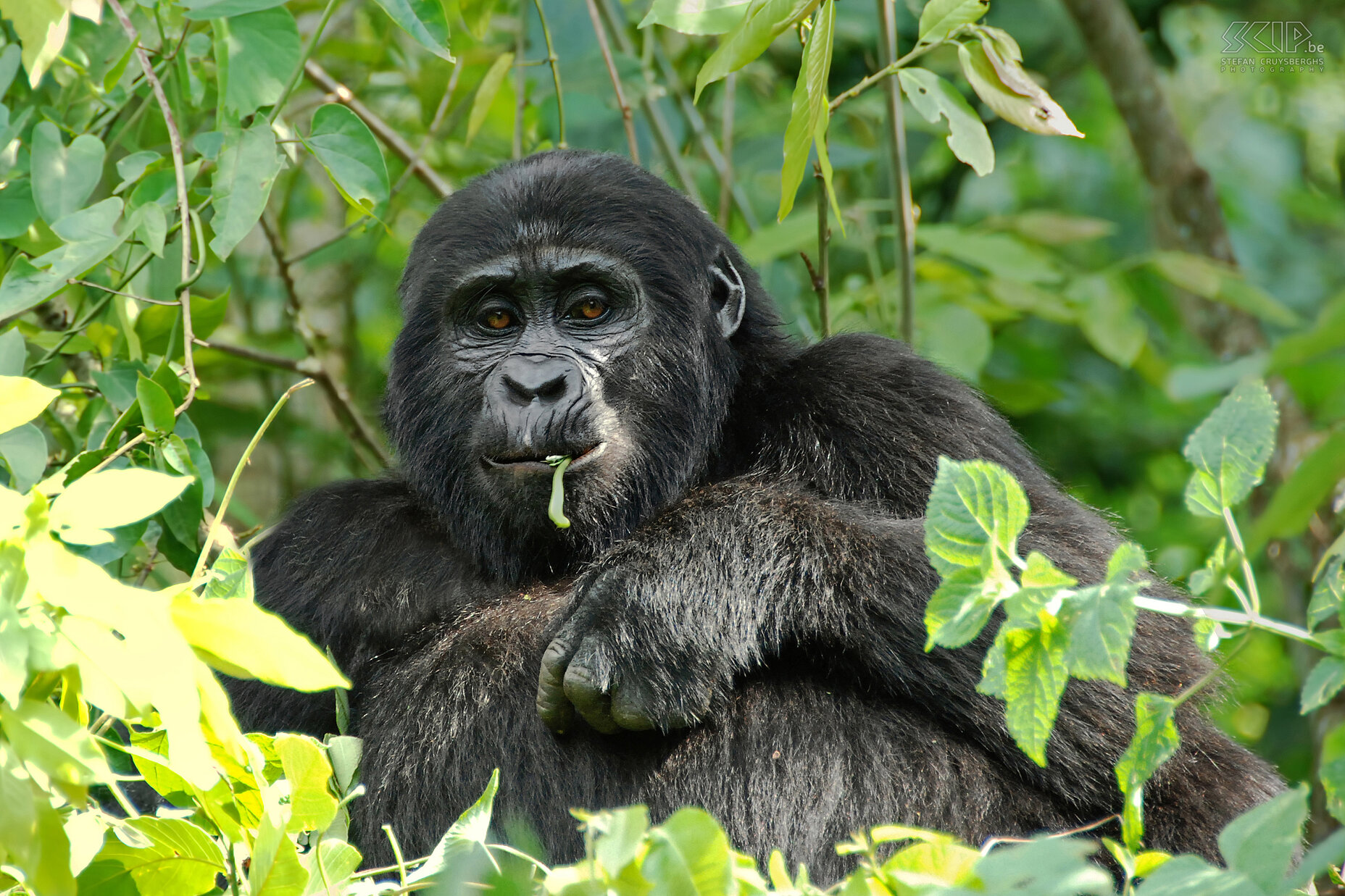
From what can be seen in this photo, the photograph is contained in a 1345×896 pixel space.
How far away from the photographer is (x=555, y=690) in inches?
89.0

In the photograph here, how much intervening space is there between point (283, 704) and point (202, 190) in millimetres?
1149

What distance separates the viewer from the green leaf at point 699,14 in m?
2.11

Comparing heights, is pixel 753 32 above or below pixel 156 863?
above

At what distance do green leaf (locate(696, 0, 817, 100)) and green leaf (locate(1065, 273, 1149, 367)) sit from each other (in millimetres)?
2069

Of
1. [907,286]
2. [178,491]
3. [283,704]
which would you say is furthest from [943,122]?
[178,491]

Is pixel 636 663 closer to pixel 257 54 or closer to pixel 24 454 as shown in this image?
pixel 24 454

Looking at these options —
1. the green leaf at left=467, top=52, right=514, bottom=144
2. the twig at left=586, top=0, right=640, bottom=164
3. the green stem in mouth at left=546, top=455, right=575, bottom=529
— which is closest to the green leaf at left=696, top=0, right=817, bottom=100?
the green stem in mouth at left=546, top=455, right=575, bottom=529

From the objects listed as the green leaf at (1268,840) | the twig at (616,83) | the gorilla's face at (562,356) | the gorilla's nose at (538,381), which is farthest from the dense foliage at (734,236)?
the gorilla's nose at (538,381)

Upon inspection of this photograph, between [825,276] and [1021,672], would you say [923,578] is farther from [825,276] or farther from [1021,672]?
[825,276]

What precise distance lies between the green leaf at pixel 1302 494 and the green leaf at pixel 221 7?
212cm

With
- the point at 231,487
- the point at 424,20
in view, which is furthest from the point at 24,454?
the point at 424,20

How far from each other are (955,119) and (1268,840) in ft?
5.59

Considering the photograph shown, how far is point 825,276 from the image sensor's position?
3420mm

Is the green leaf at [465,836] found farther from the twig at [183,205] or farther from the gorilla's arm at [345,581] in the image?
the twig at [183,205]
